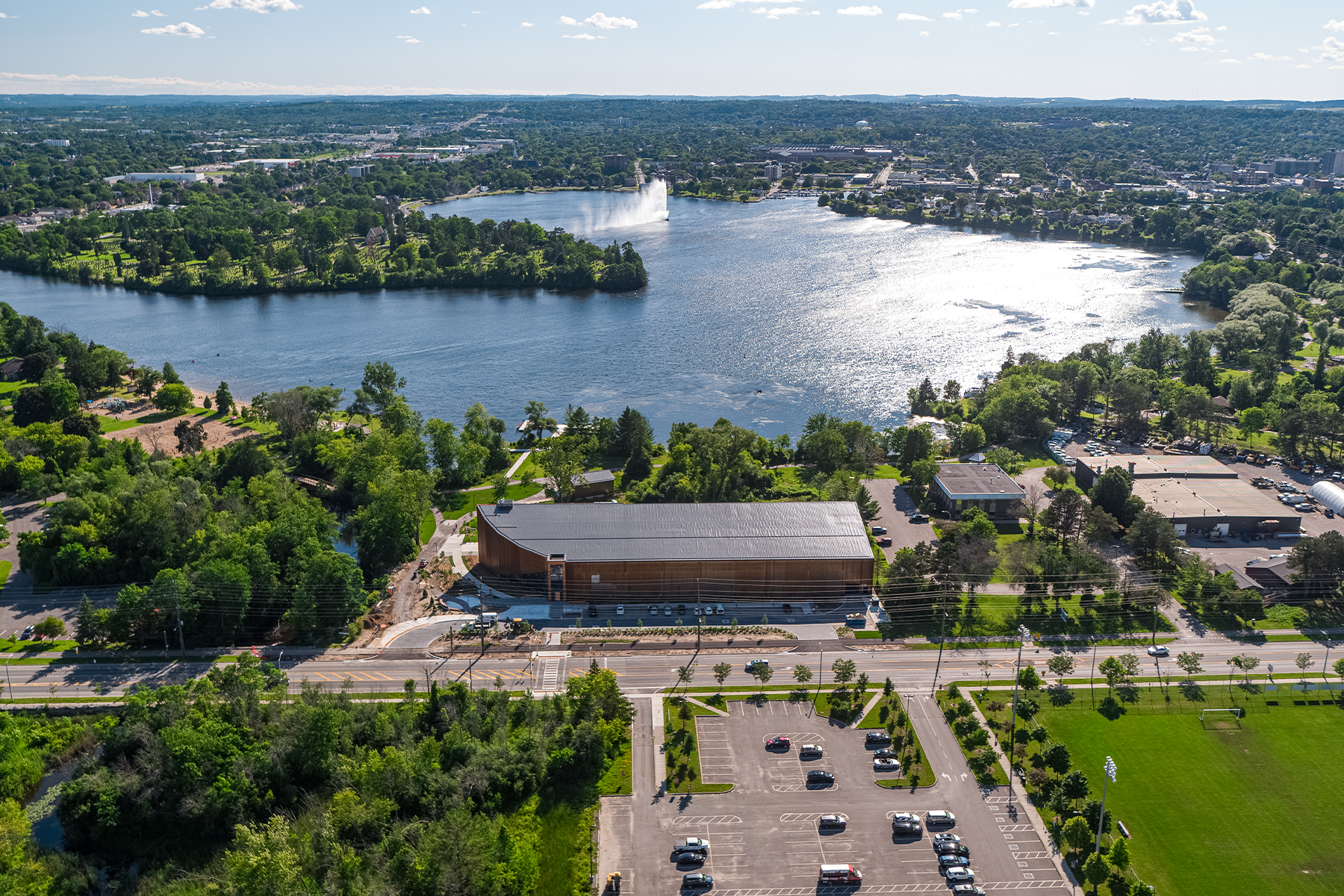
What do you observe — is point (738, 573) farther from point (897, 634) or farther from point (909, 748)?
point (909, 748)

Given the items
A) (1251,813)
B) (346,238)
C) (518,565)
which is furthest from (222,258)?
(1251,813)

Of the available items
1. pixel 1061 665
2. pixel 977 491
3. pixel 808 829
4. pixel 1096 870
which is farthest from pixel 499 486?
pixel 1096 870

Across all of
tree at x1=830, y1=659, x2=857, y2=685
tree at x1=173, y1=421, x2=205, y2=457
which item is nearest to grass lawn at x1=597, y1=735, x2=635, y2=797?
tree at x1=830, y1=659, x2=857, y2=685

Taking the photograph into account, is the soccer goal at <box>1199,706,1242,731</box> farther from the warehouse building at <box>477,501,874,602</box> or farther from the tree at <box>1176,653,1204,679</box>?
the warehouse building at <box>477,501,874,602</box>

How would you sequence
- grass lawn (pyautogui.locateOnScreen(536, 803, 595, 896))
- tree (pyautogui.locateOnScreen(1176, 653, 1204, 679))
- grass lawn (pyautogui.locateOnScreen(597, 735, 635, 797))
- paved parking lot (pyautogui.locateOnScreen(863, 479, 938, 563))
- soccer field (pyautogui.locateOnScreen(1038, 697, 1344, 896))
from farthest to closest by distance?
paved parking lot (pyautogui.locateOnScreen(863, 479, 938, 563)) → tree (pyautogui.locateOnScreen(1176, 653, 1204, 679)) → grass lawn (pyautogui.locateOnScreen(597, 735, 635, 797)) → soccer field (pyautogui.locateOnScreen(1038, 697, 1344, 896)) → grass lawn (pyautogui.locateOnScreen(536, 803, 595, 896))

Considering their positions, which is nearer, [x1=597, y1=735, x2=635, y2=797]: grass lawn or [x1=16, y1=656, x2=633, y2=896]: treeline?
[x1=16, y1=656, x2=633, y2=896]: treeline
